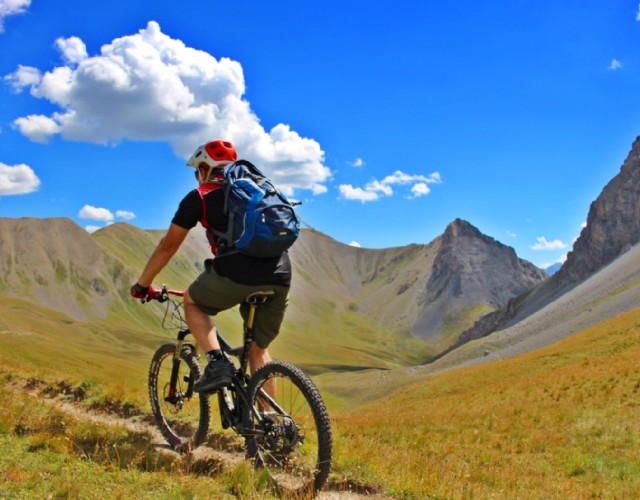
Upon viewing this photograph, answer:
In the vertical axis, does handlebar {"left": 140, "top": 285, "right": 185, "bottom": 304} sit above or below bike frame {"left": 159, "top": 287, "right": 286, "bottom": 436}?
above

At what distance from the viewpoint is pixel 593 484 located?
36.9 feet

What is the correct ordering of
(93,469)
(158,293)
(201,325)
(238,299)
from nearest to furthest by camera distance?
(93,469), (238,299), (201,325), (158,293)

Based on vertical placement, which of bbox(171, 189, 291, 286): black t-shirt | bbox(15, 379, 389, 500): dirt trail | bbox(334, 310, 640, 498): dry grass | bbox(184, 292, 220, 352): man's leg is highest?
bbox(171, 189, 291, 286): black t-shirt

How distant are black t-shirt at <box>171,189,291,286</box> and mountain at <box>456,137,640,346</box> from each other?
15482 centimetres

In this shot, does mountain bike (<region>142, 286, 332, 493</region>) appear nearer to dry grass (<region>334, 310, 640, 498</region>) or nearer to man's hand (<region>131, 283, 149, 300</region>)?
dry grass (<region>334, 310, 640, 498</region>)

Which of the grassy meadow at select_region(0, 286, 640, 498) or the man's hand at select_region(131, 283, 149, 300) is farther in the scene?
the man's hand at select_region(131, 283, 149, 300)

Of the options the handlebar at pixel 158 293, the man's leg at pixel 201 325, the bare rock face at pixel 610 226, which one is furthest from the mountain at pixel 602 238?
the man's leg at pixel 201 325

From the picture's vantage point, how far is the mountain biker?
6504 mm

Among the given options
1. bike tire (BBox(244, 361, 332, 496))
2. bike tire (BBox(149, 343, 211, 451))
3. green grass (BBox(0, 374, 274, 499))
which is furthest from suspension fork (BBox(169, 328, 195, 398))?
bike tire (BBox(244, 361, 332, 496))

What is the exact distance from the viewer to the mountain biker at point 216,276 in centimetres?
650

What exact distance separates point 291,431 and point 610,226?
18253 cm

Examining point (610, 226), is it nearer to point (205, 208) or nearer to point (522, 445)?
point (522, 445)

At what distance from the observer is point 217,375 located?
22.3 ft

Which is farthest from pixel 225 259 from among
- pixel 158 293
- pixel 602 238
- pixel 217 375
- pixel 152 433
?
pixel 602 238
